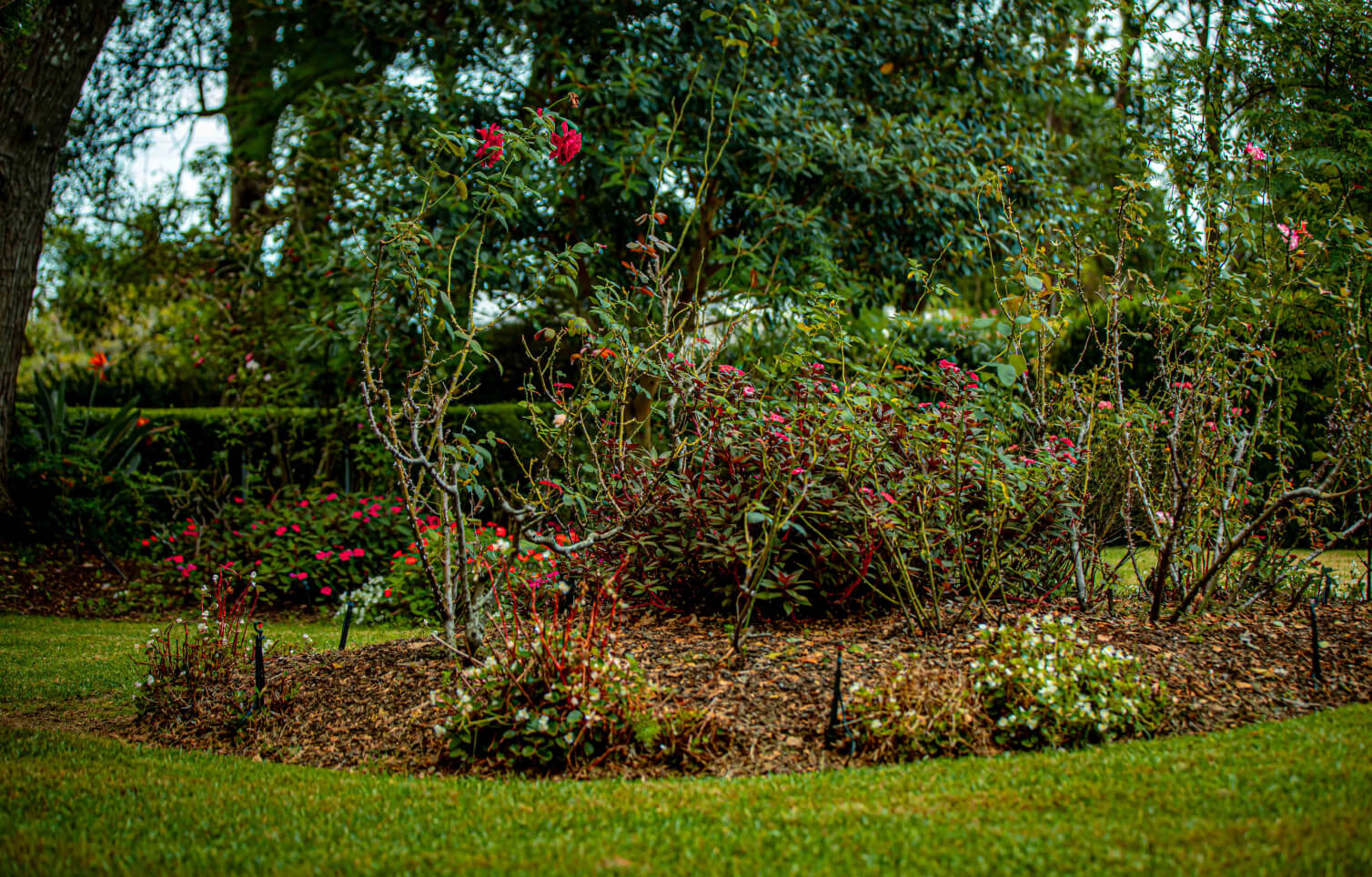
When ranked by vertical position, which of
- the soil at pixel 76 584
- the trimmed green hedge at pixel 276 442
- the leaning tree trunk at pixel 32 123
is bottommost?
the soil at pixel 76 584

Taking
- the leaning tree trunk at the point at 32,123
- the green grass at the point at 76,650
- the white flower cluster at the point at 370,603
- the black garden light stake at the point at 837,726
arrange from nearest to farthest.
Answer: the black garden light stake at the point at 837,726 → the green grass at the point at 76,650 → the white flower cluster at the point at 370,603 → the leaning tree trunk at the point at 32,123

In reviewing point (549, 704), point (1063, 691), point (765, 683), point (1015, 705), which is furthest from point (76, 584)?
point (1063, 691)

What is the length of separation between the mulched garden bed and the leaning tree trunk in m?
4.98

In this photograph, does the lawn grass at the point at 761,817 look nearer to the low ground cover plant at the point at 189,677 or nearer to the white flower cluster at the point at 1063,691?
the white flower cluster at the point at 1063,691

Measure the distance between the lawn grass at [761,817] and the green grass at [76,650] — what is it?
58.5 inches

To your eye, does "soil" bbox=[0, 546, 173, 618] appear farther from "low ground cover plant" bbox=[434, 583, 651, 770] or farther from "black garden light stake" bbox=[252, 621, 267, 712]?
"low ground cover plant" bbox=[434, 583, 651, 770]

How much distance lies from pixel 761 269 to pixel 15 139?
5.66 m

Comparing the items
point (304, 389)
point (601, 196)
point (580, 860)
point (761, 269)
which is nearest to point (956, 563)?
point (580, 860)

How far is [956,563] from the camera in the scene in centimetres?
413

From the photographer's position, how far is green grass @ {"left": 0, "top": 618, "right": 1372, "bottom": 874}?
216cm

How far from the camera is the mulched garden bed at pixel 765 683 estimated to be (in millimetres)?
3071

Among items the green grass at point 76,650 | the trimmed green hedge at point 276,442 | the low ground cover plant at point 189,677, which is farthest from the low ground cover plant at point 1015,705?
the trimmed green hedge at point 276,442

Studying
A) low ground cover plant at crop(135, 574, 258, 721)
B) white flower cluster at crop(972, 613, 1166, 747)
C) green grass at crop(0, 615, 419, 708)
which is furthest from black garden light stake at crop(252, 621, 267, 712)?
white flower cluster at crop(972, 613, 1166, 747)

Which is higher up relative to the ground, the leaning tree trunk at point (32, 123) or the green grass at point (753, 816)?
the leaning tree trunk at point (32, 123)
